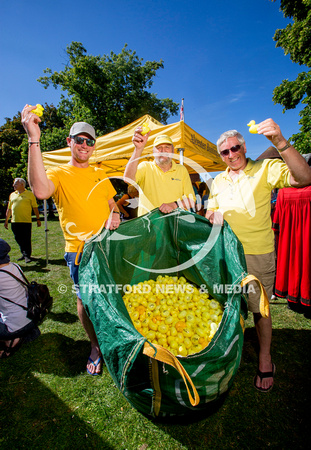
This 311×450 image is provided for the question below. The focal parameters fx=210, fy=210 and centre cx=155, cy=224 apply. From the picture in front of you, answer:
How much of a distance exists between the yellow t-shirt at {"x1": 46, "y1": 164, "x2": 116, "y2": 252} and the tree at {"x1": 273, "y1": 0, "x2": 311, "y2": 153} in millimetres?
13458

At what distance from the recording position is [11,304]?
2.42 metres

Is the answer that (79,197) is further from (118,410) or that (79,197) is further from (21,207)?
(21,207)

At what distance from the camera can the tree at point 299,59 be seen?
1202 centimetres

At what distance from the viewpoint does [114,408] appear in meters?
1.82

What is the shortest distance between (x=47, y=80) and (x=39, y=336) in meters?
27.2

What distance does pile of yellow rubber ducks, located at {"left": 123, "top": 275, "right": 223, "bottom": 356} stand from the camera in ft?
5.30

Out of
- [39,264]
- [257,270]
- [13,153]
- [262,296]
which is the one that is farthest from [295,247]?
[13,153]

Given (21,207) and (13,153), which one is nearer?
(21,207)

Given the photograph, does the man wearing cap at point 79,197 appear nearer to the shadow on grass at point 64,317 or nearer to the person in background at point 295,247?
the shadow on grass at point 64,317

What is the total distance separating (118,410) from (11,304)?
162cm

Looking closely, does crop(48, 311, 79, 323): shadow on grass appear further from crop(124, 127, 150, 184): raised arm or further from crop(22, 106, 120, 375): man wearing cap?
crop(124, 127, 150, 184): raised arm

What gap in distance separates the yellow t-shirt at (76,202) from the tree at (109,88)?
61.1 feet

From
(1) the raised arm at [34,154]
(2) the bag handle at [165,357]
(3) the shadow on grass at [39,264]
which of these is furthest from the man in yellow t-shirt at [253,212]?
(3) the shadow on grass at [39,264]

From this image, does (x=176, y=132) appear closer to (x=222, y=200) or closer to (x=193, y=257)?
(x=222, y=200)
